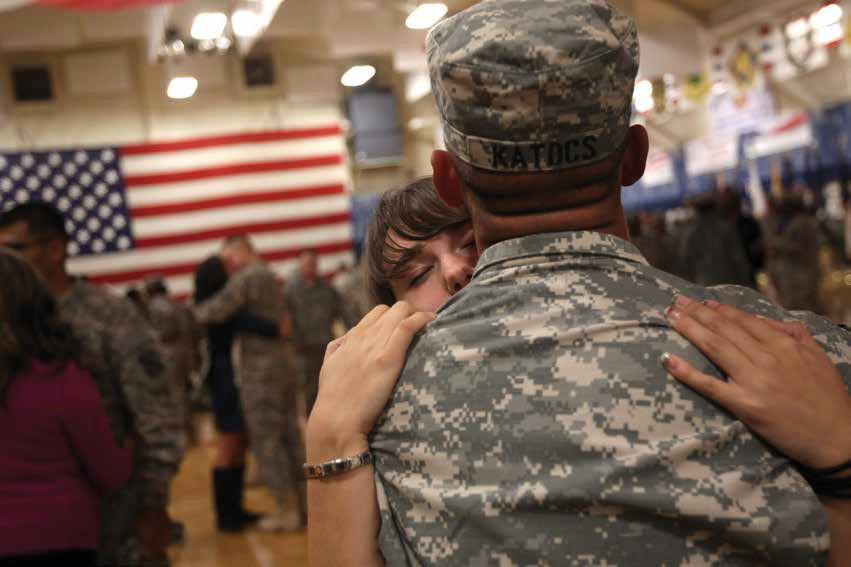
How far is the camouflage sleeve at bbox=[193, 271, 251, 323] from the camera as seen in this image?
5.77 meters

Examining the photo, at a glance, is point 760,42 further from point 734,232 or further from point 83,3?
point 83,3

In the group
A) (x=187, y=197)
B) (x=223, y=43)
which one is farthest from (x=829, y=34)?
(x=187, y=197)

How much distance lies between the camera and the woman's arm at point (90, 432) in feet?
7.46

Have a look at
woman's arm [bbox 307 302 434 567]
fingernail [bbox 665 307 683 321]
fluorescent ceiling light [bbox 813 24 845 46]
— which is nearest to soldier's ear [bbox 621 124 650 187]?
fingernail [bbox 665 307 683 321]

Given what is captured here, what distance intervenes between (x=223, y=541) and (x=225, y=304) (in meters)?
1.52

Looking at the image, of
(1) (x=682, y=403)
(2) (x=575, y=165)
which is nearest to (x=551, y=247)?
A: (2) (x=575, y=165)

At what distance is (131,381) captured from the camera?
2.69 metres

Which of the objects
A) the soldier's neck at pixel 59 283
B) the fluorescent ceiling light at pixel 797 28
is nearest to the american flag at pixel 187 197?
the fluorescent ceiling light at pixel 797 28

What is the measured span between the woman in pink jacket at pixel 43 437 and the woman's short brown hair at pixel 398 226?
3.17ft

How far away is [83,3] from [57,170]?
540 cm

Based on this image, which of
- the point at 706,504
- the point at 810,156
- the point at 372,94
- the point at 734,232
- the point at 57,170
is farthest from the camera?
the point at 372,94

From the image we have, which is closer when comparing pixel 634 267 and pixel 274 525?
pixel 634 267

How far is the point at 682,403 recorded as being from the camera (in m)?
0.91

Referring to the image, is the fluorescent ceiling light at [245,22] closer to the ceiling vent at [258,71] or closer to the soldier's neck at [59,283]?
the ceiling vent at [258,71]
